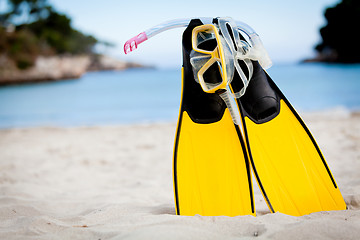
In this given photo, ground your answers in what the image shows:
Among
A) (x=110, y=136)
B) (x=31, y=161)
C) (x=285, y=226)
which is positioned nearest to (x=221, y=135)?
(x=285, y=226)

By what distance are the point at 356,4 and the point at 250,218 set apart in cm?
4120

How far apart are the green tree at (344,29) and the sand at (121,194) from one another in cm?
3607

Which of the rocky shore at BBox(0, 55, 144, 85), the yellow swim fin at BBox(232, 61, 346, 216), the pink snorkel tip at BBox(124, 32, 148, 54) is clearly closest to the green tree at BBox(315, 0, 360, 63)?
the rocky shore at BBox(0, 55, 144, 85)

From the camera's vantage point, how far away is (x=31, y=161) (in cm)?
346

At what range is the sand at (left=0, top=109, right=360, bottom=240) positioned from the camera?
1.24 meters

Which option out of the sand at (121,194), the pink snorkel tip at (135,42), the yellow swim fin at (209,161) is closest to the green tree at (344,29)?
the sand at (121,194)

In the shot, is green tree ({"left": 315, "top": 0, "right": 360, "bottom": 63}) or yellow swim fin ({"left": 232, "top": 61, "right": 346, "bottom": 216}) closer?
yellow swim fin ({"left": 232, "top": 61, "right": 346, "bottom": 216})

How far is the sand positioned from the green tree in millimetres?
36071

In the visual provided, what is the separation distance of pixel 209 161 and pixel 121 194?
2.92 ft

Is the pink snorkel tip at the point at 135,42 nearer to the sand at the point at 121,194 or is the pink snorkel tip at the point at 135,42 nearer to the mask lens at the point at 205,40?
the mask lens at the point at 205,40

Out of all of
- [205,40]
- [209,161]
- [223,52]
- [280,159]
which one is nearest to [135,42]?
[205,40]

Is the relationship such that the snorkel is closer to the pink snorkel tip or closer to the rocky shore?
the pink snorkel tip

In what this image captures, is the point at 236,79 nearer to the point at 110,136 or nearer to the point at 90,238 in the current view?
the point at 90,238

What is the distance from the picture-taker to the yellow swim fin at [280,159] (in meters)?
1.54
